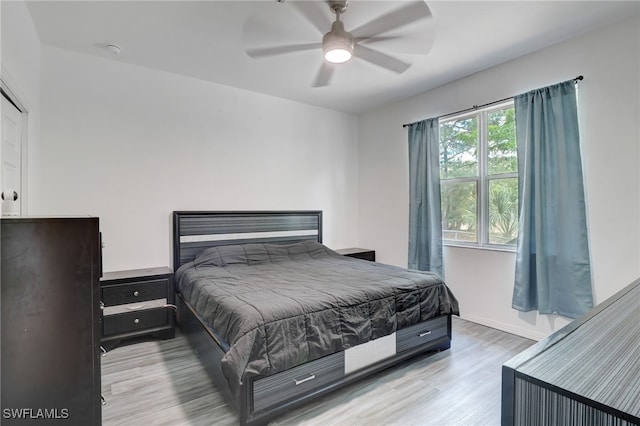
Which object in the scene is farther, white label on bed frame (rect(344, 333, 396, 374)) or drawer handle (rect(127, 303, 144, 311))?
drawer handle (rect(127, 303, 144, 311))

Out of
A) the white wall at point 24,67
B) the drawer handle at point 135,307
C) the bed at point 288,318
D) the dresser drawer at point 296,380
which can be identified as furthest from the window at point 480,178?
the white wall at point 24,67

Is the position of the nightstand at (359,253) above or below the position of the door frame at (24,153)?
below

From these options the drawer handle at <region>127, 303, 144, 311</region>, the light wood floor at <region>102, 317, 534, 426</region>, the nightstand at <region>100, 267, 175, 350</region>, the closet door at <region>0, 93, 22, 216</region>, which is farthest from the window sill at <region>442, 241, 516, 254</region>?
the closet door at <region>0, 93, 22, 216</region>

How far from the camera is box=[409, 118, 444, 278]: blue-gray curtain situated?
3943 millimetres

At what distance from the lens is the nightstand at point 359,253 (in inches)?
180

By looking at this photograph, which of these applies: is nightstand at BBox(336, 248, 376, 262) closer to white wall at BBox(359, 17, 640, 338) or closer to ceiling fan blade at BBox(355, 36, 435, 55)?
white wall at BBox(359, 17, 640, 338)

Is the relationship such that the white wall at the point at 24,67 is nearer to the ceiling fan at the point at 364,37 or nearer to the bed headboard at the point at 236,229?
the bed headboard at the point at 236,229

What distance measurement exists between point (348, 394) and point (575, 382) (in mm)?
1894

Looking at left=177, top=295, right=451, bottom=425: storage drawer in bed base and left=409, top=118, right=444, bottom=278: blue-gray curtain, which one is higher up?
left=409, top=118, right=444, bottom=278: blue-gray curtain

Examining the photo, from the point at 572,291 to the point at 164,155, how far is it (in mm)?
4268

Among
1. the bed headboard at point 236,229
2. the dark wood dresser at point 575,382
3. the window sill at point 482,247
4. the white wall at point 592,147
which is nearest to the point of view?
the dark wood dresser at point 575,382

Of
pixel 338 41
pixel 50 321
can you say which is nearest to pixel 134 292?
pixel 50 321

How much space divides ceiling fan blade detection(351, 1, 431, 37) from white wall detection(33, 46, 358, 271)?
209 cm

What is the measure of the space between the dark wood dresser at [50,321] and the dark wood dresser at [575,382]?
1616mm
